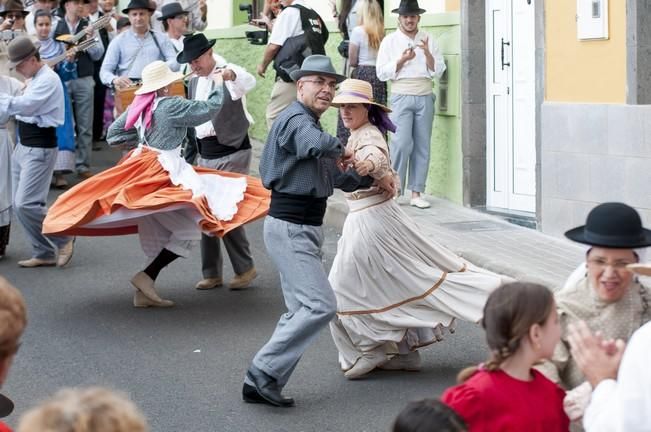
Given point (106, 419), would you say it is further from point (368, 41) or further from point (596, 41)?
point (368, 41)

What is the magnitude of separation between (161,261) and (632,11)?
13.6ft

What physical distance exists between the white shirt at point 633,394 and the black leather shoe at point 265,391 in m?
3.79

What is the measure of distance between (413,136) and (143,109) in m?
4.55

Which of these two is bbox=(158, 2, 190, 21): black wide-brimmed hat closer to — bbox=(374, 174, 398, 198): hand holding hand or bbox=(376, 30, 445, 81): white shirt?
bbox=(376, 30, 445, 81): white shirt

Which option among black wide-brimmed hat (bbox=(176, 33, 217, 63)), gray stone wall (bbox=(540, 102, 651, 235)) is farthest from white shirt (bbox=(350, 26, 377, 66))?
black wide-brimmed hat (bbox=(176, 33, 217, 63))

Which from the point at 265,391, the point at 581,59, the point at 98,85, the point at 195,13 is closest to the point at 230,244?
the point at 265,391

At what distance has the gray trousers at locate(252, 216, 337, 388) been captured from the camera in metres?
7.11

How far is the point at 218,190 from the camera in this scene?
377 inches

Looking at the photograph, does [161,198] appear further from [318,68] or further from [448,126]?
[448,126]

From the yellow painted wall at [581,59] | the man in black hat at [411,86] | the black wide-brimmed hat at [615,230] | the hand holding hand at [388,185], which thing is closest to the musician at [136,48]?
the man in black hat at [411,86]

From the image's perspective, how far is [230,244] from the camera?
10359 millimetres

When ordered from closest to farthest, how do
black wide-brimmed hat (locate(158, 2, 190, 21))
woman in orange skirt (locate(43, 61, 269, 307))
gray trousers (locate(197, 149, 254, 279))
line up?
woman in orange skirt (locate(43, 61, 269, 307)) → gray trousers (locate(197, 149, 254, 279)) → black wide-brimmed hat (locate(158, 2, 190, 21))

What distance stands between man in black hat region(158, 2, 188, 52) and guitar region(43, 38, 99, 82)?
1.31 metres

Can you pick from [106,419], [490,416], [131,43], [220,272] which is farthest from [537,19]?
[106,419]
